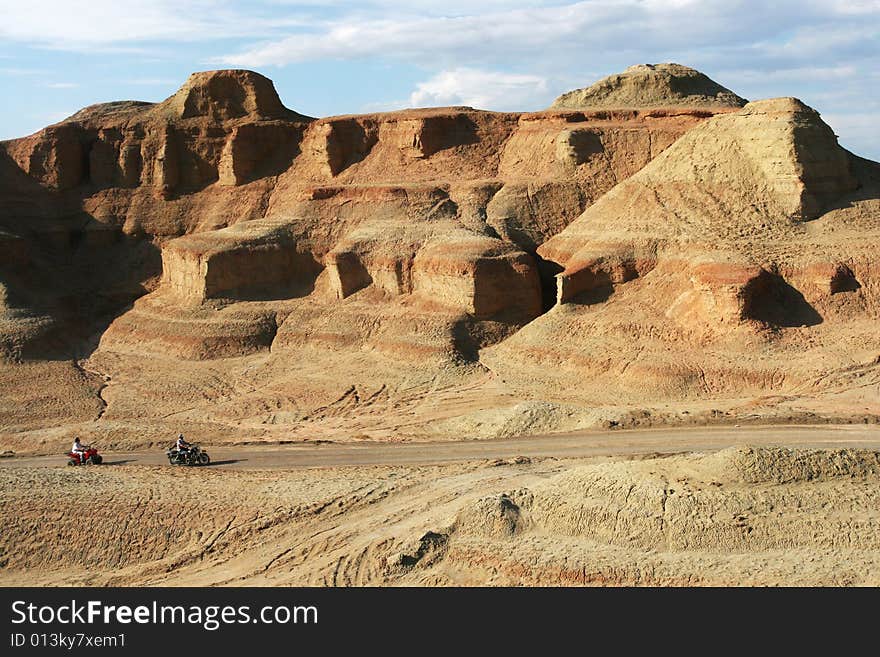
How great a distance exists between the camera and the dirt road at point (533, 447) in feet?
91.9

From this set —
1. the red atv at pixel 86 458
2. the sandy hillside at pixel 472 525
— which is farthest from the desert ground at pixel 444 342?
the red atv at pixel 86 458

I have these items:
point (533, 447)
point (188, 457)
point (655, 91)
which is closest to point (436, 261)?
point (533, 447)

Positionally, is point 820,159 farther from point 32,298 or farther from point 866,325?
point 32,298

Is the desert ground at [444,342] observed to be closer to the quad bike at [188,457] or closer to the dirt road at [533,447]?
the dirt road at [533,447]

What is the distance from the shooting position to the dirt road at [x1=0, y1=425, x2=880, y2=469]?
91.9 feet

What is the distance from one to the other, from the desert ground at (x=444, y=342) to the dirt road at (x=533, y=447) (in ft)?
0.48

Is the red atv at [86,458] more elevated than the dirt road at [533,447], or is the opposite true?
the dirt road at [533,447]

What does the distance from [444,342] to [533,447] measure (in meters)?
10.7

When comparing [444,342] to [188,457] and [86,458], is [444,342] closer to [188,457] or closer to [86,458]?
[188,457]

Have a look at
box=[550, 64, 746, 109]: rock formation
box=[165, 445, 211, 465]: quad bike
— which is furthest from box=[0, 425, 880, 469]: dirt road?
box=[550, 64, 746, 109]: rock formation

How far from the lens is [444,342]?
39531 mm

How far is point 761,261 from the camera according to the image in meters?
36.3

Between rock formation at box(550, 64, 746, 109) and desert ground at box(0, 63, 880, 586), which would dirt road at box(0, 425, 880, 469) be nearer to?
desert ground at box(0, 63, 880, 586)

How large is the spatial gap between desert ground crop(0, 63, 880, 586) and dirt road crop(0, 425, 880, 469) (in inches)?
5.8
